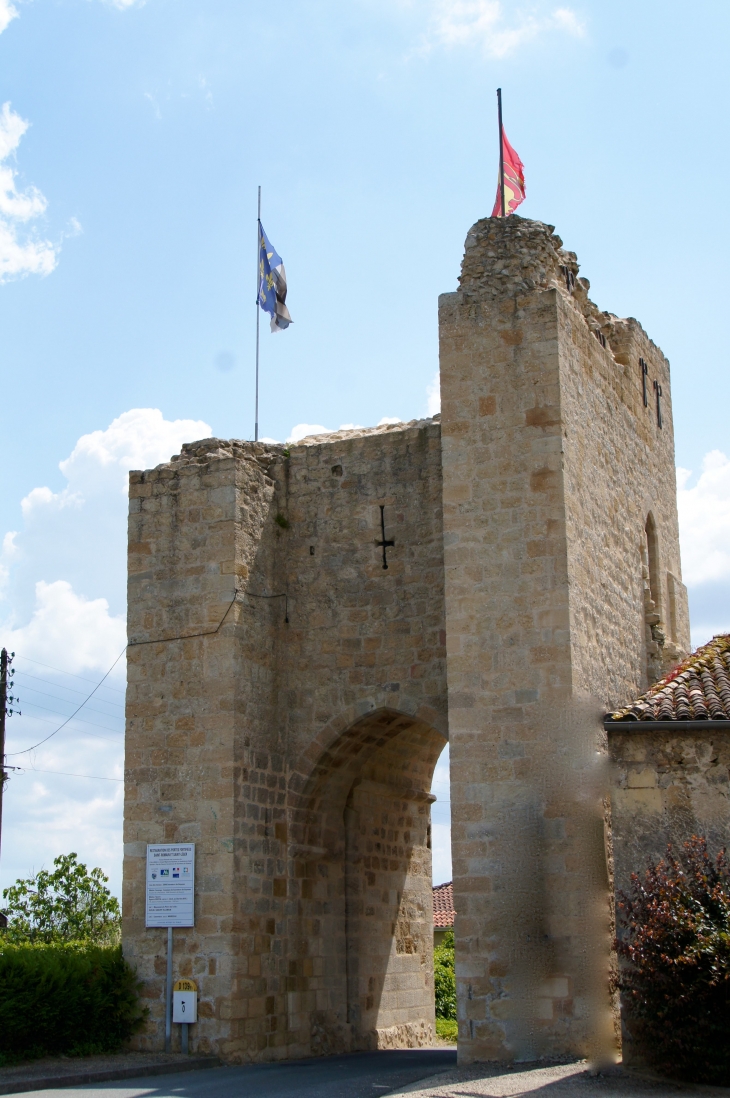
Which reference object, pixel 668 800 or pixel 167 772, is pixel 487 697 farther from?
pixel 167 772

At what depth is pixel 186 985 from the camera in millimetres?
12375

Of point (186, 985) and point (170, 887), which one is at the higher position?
point (170, 887)

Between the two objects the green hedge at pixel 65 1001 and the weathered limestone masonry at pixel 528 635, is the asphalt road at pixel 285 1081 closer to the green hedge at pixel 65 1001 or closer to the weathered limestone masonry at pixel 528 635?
the weathered limestone masonry at pixel 528 635

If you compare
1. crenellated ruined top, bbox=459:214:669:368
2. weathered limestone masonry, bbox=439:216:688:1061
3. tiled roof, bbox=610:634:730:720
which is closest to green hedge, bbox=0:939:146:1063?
weathered limestone masonry, bbox=439:216:688:1061

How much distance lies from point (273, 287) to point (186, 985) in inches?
324

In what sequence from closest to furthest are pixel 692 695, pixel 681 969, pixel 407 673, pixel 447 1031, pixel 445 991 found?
pixel 681 969
pixel 692 695
pixel 407 673
pixel 447 1031
pixel 445 991

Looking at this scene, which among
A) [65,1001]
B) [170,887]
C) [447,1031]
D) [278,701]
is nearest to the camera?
[65,1001]

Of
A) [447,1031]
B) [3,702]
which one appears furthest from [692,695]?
[3,702]

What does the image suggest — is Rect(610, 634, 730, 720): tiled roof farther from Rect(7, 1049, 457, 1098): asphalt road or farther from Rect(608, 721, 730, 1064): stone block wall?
Rect(7, 1049, 457, 1098): asphalt road

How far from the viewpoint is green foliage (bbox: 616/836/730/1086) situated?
364 inches

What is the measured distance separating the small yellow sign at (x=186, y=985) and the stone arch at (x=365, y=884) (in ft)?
4.71

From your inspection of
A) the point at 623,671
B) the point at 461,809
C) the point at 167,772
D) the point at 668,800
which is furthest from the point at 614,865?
the point at 167,772

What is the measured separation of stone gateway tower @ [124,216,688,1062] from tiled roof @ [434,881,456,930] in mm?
14148

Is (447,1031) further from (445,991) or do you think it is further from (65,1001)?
(65,1001)
